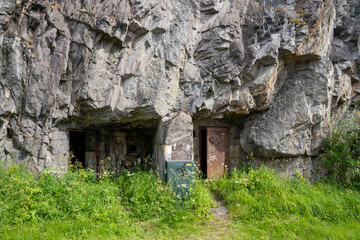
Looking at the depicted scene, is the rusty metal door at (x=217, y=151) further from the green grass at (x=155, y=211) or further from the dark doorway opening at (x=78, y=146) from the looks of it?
the dark doorway opening at (x=78, y=146)

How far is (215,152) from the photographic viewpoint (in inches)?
322

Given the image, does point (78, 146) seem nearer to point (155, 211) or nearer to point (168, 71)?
point (168, 71)

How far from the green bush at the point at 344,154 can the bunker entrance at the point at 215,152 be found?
308 cm

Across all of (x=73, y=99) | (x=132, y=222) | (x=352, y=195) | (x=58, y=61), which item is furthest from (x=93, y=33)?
(x=352, y=195)

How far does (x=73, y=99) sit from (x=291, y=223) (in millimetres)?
5576

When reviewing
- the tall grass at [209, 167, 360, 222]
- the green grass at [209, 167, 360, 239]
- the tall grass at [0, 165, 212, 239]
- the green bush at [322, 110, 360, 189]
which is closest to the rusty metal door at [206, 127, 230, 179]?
the green grass at [209, 167, 360, 239]

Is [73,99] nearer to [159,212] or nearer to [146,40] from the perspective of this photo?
[146,40]

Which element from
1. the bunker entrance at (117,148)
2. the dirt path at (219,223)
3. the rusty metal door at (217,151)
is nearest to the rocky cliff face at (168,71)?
the rusty metal door at (217,151)

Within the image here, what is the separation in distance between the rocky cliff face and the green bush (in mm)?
418

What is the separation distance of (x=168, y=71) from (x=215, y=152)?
3341 mm

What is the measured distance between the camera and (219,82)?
23.6 ft

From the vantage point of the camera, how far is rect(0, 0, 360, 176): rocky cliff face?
18.1 ft

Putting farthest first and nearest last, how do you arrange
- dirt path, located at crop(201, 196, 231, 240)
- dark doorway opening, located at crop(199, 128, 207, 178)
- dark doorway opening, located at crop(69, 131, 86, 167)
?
1. dark doorway opening, located at crop(69, 131, 86, 167)
2. dark doorway opening, located at crop(199, 128, 207, 178)
3. dirt path, located at crop(201, 196, 231, 240)

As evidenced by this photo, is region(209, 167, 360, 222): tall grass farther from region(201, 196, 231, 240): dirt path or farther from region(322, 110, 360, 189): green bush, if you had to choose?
region(322, 110, 360, 189): green bush
